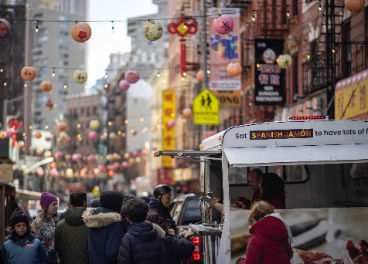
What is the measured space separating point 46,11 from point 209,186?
477 ft

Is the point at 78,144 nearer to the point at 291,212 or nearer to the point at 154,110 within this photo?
the point at 154,110

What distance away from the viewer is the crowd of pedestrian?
6121mm

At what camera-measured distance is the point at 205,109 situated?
72.7ft

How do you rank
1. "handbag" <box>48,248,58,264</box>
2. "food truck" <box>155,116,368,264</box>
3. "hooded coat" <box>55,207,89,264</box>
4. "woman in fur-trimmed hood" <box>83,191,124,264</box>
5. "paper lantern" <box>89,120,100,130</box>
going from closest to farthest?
"woman in fur-trimmed hood" <box>83,191,124,264</box> → "hooded coat" <box>55,207,89,264</box> → "food truck" <box>155,116,368,264</box> → "handbag" <box>48,248,58,264</box> → "paper lantern" <box>89,120,100,130</box>

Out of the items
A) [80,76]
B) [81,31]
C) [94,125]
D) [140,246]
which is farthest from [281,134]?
[94,125]

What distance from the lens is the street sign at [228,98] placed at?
1059 inches

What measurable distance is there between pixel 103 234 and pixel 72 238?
2.32ft

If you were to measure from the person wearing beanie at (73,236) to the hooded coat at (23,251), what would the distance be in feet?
0.86

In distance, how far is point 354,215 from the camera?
7.91 m

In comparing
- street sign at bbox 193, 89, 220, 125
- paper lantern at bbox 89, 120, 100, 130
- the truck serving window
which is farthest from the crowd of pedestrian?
paper lantern at bbox 89, 120, 100, 130

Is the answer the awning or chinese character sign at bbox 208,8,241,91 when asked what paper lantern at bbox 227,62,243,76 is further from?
the awning

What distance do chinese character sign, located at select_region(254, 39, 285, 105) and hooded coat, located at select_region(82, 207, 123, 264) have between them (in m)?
15.3

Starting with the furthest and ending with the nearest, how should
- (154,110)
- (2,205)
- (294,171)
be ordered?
(154,110) < (2,205) < (294,171)

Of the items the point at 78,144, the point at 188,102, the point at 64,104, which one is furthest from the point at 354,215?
the point at 64,104
